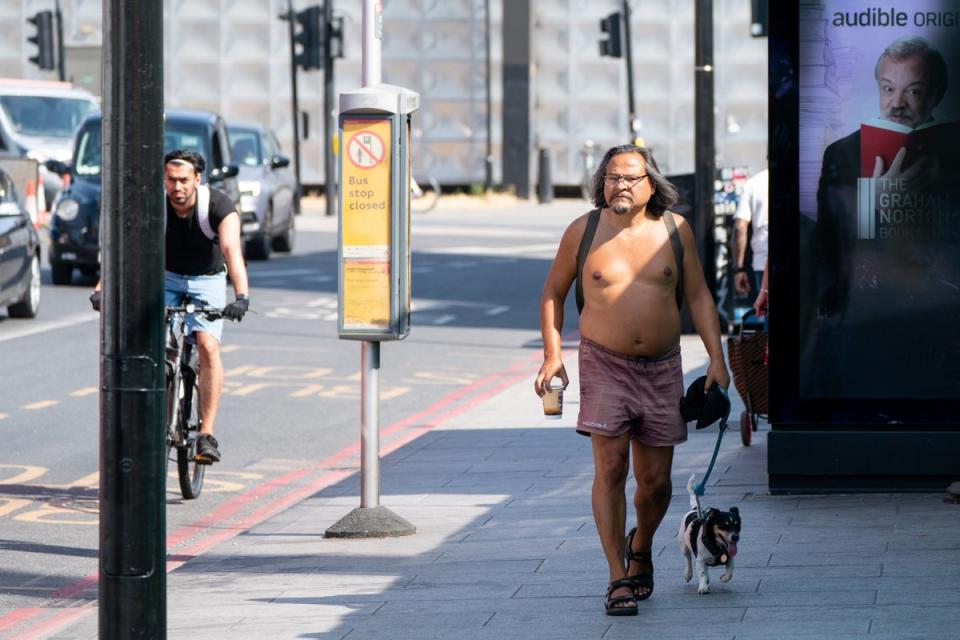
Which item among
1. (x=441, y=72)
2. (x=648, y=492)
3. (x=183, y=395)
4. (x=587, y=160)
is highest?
(x=441, y=72)

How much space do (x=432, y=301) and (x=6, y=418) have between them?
30.4 feet

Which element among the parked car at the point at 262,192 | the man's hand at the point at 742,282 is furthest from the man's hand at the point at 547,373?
the parked car at the point at 262,192

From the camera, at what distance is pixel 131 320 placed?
5.91m

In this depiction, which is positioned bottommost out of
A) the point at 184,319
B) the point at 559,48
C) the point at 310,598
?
the point at 310,598

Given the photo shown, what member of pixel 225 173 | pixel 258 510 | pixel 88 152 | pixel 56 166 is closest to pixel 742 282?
pixel 258 510

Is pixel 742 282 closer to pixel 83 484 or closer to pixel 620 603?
pixel 83 484

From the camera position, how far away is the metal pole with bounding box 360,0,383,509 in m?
9.19

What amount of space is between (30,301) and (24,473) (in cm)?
831

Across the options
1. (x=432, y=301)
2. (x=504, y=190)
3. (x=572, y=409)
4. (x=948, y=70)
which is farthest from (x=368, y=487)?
(x=504, y=190)

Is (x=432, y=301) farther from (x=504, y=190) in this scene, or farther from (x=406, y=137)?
(x=504, y=190)

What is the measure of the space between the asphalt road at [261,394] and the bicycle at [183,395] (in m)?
0.18

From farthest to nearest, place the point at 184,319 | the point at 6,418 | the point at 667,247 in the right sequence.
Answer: the point at 6,418 < the point at 184,319 < the point at 667,247

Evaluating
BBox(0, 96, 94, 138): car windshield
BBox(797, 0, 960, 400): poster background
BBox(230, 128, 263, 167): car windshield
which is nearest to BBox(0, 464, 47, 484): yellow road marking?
BBox(797, 0, 960, 400): poster background

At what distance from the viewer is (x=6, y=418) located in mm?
13258
